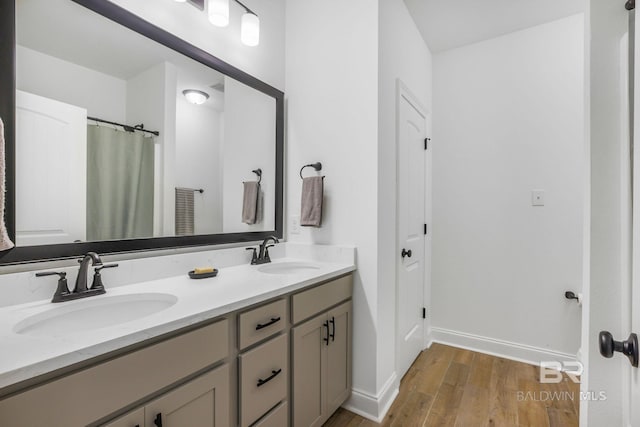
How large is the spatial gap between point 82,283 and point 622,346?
61.9 inches

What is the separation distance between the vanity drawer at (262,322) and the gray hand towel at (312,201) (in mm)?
693

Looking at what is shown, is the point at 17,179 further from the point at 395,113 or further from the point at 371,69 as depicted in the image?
the point at 395,113

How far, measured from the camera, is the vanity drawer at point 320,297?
1348 mm

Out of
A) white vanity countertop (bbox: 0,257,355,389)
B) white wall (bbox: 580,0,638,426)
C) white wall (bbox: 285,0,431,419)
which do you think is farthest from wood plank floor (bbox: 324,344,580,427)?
white wall (bbox: 580,0,638,426)

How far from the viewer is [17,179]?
1012mm

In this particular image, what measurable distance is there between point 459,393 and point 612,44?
1.99 metres

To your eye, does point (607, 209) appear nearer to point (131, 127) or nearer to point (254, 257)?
point (254, 257)

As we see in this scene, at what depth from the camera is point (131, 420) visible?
0.76 metres

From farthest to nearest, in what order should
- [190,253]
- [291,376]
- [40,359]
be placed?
[190,253] < [291,376] < [40,359]

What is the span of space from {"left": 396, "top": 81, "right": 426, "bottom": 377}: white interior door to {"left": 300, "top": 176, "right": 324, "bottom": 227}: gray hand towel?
0.54 meters

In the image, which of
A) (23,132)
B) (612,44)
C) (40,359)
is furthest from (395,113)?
(40,359)

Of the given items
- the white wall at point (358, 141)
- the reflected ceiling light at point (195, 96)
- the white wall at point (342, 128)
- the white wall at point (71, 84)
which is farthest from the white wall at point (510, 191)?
the white wall at point (71, 84)

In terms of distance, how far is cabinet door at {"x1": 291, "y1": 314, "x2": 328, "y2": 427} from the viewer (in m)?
1.34

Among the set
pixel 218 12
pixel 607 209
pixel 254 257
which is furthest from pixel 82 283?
pixel 607 209
